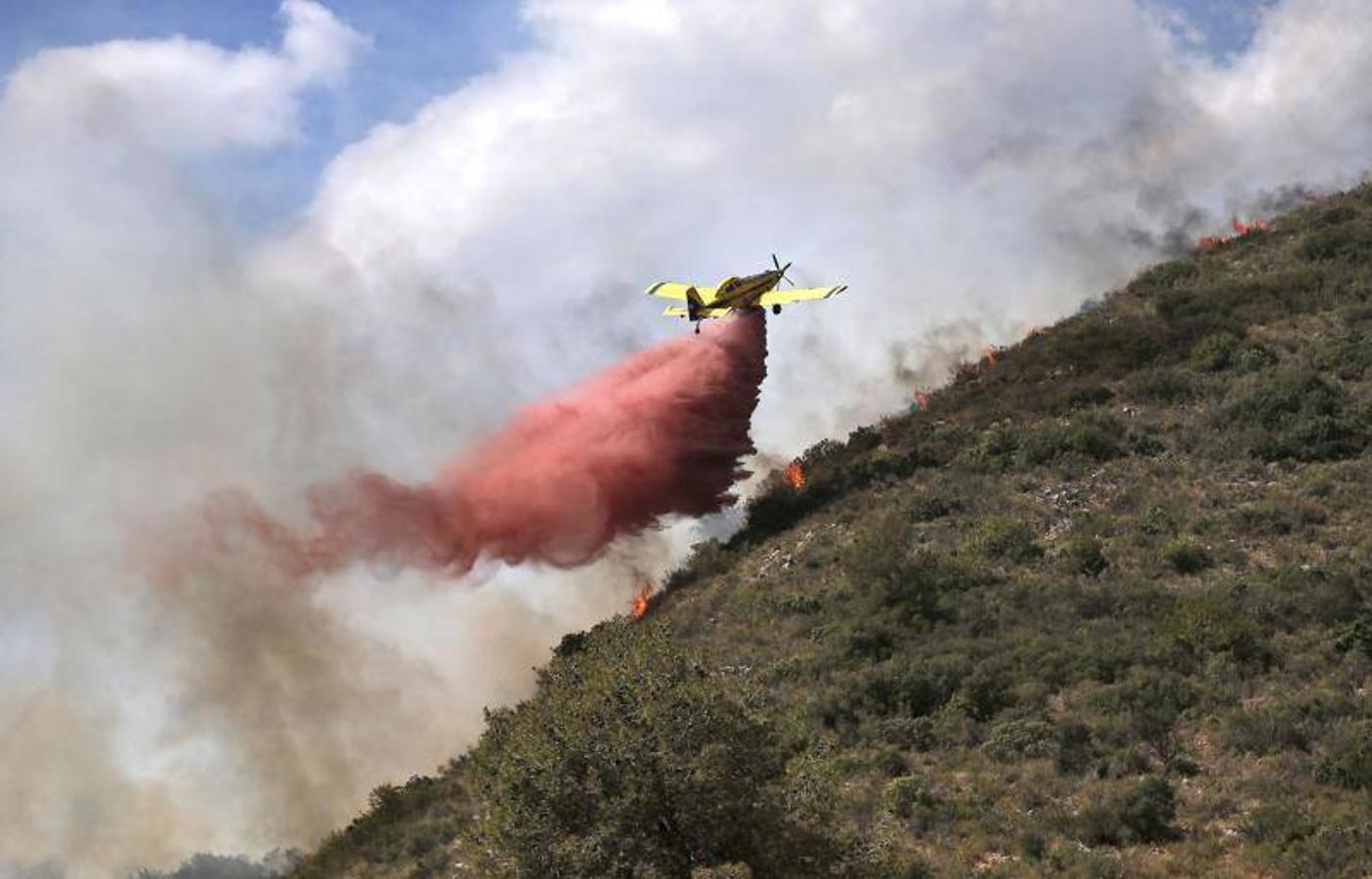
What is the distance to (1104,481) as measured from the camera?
57.0 meters

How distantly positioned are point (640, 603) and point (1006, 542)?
19.2 m

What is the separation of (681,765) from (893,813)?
11.7 metres

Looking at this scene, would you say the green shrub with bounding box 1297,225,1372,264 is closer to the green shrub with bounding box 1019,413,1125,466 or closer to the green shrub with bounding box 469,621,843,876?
the green shrub with bounding box 1019,413,1125,466

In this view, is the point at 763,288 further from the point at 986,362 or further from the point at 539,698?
the point at 539,698

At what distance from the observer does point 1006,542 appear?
52750mm

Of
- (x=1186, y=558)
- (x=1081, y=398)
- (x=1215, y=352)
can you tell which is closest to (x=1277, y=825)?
(x=1186, y=558)

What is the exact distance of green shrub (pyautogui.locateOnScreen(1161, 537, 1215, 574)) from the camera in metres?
47.8

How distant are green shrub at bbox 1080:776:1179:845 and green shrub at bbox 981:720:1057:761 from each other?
4039mm

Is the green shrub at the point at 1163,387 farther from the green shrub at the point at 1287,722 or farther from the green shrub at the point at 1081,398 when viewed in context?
the green shrub at the point at 1287,722

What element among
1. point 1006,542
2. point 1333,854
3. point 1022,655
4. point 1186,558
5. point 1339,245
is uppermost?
point 1339,245

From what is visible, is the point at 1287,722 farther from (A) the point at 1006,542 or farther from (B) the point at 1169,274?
(B) the point at 1169,274

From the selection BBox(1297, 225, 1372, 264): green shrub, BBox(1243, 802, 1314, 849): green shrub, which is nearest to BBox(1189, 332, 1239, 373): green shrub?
BBox(1297, 225, 1372, 264): green shrub

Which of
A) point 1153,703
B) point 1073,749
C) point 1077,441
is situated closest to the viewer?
point 1073,749

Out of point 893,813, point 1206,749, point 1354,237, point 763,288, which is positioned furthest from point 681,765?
point 1354,237
